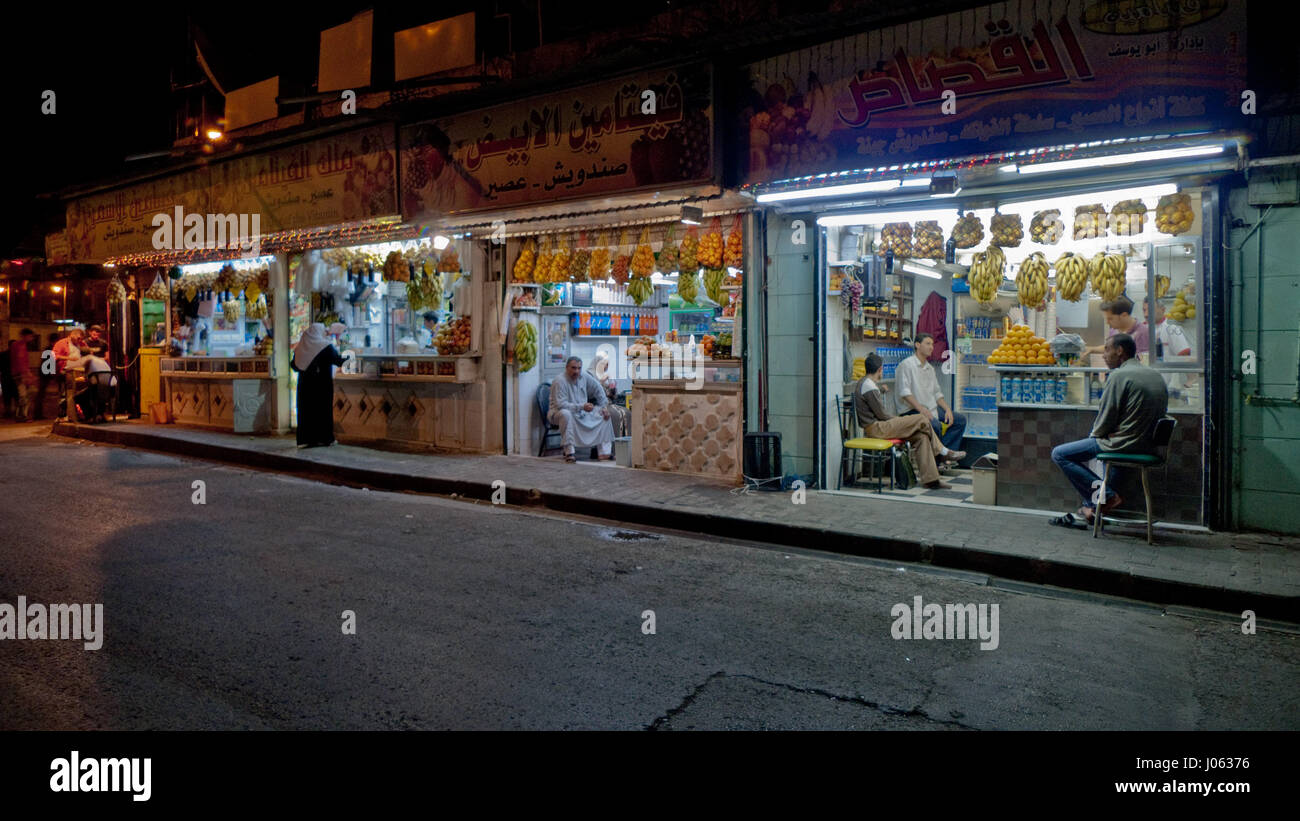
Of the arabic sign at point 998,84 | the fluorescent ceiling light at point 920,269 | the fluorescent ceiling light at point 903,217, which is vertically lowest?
the fluorescent ceiling light at point 920,269

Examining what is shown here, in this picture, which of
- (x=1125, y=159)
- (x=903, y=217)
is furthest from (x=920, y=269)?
(x=1125, y=159)

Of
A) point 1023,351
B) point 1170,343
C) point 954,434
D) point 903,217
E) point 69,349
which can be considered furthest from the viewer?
point 69,349

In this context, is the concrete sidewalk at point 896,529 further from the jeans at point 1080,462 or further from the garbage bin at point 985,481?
the jeans at point 1080,462

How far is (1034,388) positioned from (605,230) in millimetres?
5816

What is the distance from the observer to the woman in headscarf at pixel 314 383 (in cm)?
1404

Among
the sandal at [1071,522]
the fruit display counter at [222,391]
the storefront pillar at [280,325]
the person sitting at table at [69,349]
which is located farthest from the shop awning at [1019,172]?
the person sitting at table at [69,349]

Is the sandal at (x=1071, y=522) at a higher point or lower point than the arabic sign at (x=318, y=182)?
lower

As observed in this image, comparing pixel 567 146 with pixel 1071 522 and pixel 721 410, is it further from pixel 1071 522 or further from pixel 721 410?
pixel 1071 522

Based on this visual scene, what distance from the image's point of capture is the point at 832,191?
374 inches

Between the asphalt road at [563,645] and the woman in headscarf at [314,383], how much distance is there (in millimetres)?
5804

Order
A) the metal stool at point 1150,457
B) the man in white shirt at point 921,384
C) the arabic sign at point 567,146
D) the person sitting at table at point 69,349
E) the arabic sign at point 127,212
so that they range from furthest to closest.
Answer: the person sitting at table at point 69,349 < the arabic sign at point 127,212 < the man in white shirt at point 921,384 < the arabic sign at point 567,146 < the metal stool at point 1150,457
